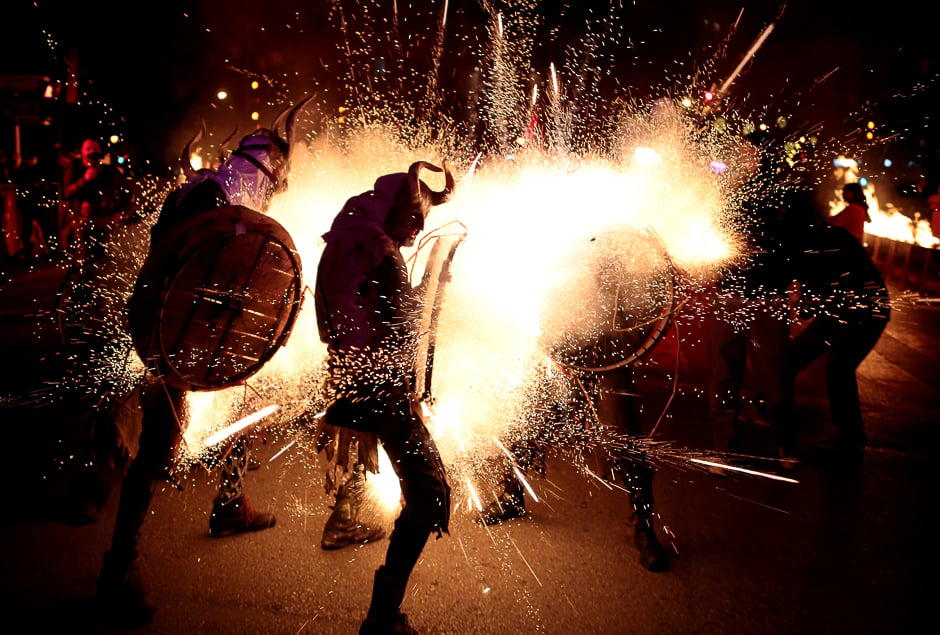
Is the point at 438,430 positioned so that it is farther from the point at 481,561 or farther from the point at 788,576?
the point at 788,576

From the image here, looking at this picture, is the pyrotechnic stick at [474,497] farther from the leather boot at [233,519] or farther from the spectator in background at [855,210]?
the spectator in background at [855,210]

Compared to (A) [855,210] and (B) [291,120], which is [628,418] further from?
(A) [855,210]

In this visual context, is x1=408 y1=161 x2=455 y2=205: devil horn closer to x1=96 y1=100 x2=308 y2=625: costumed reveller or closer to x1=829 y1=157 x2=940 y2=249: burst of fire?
x1=96 y1=100 x2=308 y2=625: costumed reveller

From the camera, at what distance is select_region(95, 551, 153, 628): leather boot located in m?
2.52

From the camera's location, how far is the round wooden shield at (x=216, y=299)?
2.40 meters

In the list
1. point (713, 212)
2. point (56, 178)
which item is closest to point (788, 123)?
point (713, 212)

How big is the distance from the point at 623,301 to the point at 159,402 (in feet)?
7.55

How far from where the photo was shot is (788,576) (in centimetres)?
303

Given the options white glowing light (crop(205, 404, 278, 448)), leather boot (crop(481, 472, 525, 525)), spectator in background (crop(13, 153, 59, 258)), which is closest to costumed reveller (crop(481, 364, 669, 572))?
leather boot (crop(481, 472, 525, 525))

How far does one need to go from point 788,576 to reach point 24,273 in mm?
12663

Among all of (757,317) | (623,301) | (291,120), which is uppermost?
(291,120)

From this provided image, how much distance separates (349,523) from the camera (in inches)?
127

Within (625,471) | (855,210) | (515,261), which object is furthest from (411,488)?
(855,210)

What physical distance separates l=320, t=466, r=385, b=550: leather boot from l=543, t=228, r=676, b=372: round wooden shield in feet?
4.60
